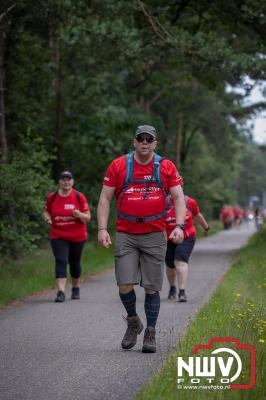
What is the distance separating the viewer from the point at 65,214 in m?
13.2

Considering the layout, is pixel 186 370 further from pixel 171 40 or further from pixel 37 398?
pixel 171 40

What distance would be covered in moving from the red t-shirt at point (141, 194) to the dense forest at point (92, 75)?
7372mm

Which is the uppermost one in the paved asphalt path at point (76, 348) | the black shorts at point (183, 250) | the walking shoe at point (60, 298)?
the black shorts at point (183, 250)

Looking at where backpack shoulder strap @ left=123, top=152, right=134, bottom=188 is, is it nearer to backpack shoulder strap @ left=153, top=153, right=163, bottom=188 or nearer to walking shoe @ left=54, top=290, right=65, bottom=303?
backpack shoulder strap @ left=153, top=153, right=163, bottom=188

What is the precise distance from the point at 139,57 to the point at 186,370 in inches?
627

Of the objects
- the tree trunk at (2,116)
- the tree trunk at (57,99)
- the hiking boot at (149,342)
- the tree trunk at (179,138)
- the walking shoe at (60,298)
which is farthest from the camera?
the tree trunk at (179,138)

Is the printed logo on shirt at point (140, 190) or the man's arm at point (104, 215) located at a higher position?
the printed logo on shirt at point (140, 190)

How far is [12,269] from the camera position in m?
16.8

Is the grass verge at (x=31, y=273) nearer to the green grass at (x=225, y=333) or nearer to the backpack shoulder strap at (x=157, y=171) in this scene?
the green grass at (x=225, y=333)

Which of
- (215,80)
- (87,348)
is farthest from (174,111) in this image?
(87,348)

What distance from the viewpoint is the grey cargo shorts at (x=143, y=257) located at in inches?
329

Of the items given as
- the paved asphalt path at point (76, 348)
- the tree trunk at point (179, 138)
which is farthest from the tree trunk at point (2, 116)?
the tree trunk at point (179, 138)

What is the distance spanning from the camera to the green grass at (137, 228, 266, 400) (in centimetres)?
594

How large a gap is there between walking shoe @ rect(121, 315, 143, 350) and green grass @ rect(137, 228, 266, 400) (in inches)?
18.9
